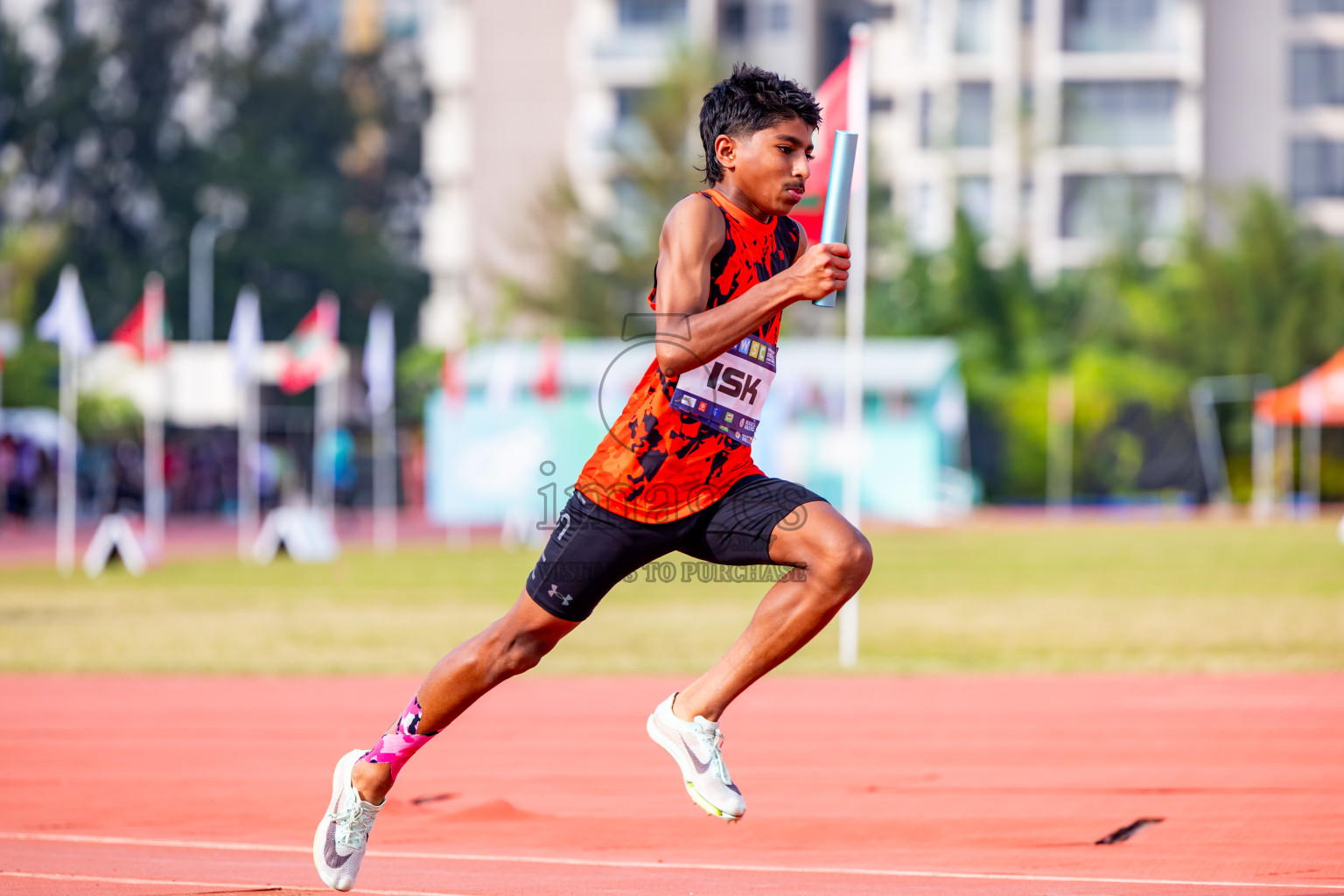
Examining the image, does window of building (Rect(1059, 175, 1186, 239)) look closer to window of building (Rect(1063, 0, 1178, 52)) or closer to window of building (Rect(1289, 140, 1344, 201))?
window of building (Rect(1063, 0, 1178, 52))

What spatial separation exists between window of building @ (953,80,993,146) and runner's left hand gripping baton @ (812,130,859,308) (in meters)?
56.4

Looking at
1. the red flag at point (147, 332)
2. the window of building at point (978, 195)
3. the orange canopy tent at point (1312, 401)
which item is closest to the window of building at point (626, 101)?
the window of building at point (978, 195)

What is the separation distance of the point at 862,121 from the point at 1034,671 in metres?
3.73

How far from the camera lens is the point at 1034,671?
1092 cm

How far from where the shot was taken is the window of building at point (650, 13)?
192ft

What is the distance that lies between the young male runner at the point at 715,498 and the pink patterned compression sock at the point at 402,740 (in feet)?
0.61

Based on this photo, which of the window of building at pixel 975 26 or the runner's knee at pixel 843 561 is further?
the window of building at pixel 975 26

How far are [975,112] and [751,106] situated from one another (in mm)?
57360

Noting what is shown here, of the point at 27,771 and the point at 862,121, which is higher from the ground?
the point at 862,121

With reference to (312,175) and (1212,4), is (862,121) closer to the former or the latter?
(312,175)

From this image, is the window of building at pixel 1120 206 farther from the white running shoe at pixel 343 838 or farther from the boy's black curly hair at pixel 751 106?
the white running shoe at pixel 343 838

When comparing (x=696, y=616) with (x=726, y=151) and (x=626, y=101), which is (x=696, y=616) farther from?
(x=626, y=101)

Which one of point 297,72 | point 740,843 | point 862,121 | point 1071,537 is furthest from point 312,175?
point 740,843

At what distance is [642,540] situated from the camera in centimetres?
443
